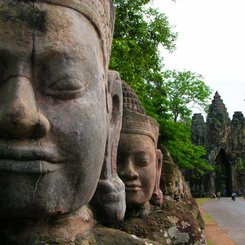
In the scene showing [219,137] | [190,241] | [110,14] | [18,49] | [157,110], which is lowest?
[190,241]

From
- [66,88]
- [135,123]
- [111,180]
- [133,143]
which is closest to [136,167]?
[133,143]

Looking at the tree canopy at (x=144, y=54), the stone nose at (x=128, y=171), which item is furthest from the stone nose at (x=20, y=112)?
the tree canopy at (x=144, y=54)

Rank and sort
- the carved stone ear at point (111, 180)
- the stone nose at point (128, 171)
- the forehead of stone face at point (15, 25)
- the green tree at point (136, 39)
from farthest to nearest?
the green tree at point (136, 39) < the stone nose at point (128, 171) < the carved stone ear at point (111, 180) < the forehead of stone face at point (15, 25)

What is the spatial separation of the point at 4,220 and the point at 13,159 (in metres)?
0.33

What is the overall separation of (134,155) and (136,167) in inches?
4.2

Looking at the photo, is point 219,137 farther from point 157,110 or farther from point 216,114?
point 157,110

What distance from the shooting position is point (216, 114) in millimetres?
34031

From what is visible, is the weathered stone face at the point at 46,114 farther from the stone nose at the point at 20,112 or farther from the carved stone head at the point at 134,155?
the carved stone head at the point at 134,155

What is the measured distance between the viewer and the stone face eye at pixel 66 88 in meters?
1.88

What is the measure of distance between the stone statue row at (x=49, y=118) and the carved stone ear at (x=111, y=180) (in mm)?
242

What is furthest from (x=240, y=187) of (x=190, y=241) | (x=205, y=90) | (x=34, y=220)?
(x=34, y=220)

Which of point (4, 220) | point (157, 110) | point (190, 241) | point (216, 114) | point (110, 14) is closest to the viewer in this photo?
point (4, 220)

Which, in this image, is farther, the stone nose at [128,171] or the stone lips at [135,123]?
the stone lips at [135,123]

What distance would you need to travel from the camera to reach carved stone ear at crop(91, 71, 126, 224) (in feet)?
7.91
